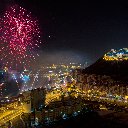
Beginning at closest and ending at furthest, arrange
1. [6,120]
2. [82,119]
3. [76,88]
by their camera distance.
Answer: [6,120], [82,119], [76,88]

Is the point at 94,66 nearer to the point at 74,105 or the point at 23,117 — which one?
the point at 74,105

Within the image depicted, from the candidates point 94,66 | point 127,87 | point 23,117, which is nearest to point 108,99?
point 127,87

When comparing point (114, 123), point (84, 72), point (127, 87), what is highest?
point (84, 72)

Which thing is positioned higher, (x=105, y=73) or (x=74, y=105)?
(x=105, y=73)

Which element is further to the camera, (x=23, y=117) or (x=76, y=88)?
(x=76, y=88)

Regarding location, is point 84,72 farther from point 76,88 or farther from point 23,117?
point 23,117

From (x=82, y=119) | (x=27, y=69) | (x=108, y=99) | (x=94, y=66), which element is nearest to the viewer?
(x=82, y=119)
